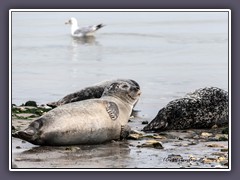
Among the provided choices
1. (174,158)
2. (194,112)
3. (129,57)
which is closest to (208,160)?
(174,158)

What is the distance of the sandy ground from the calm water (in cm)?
156

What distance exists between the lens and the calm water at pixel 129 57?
13.5m

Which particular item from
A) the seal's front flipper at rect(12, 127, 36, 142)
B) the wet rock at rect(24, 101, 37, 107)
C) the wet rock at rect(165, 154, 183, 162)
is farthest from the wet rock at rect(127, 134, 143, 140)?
the wet rock at rect(24, 101, 37, 107)

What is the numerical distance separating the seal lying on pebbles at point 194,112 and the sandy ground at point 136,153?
0.54m

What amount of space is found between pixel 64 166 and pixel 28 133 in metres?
1.15

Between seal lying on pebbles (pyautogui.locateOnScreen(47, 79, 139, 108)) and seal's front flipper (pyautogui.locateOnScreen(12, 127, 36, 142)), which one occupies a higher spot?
seal lying on pebbles (pyautogui.locateOnScreen(47, 79, 139, 108))

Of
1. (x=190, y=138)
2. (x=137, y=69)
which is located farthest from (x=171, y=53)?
(x=190, y=138)

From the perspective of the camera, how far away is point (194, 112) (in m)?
12.3

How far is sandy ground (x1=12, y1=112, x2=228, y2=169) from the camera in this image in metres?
9.68

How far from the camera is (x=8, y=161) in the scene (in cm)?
931

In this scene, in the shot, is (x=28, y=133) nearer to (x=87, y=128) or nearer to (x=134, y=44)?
(x=87, y=128)

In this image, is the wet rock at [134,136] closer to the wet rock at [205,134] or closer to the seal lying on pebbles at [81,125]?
the seal lying on pebbles at [81,125]

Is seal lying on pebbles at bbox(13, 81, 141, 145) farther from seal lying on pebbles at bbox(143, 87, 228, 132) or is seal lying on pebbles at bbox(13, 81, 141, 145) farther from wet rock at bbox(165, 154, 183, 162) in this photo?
wet rock at bbox(165, 154, 183, 162)

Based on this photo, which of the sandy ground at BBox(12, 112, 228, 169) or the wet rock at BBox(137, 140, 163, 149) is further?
the wet rock at BBox(137, 140, 163, 149)
